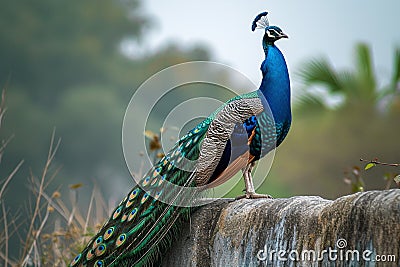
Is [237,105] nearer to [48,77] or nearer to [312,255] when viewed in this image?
[312,255]

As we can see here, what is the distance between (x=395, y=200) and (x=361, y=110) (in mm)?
11091

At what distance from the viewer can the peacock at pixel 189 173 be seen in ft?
12.0

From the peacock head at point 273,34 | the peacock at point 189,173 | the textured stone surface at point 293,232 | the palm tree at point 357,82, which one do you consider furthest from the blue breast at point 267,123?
the palm tree at point 357,82

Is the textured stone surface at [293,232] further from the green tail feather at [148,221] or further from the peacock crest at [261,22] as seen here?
the peacock crest at [261,22]

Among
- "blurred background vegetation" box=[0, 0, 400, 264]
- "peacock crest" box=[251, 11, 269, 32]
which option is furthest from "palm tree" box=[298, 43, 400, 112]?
"peacock crest" box=[251, 11, 269, 32]

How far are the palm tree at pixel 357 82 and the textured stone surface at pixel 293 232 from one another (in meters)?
6.34

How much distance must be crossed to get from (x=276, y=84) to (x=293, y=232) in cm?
93

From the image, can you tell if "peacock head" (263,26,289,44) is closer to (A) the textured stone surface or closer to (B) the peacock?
(B) the peacock

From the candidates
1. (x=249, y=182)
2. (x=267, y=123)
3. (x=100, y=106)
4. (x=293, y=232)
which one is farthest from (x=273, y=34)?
(x=100, y=106)

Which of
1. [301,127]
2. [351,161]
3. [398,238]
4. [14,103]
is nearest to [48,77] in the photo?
[14,103]

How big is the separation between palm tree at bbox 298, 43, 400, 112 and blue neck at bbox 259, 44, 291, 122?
236 inches

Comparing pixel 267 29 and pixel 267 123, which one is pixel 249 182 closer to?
pixel 267 123

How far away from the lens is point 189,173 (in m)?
3.71

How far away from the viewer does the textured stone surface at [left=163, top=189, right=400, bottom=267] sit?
2771mm
